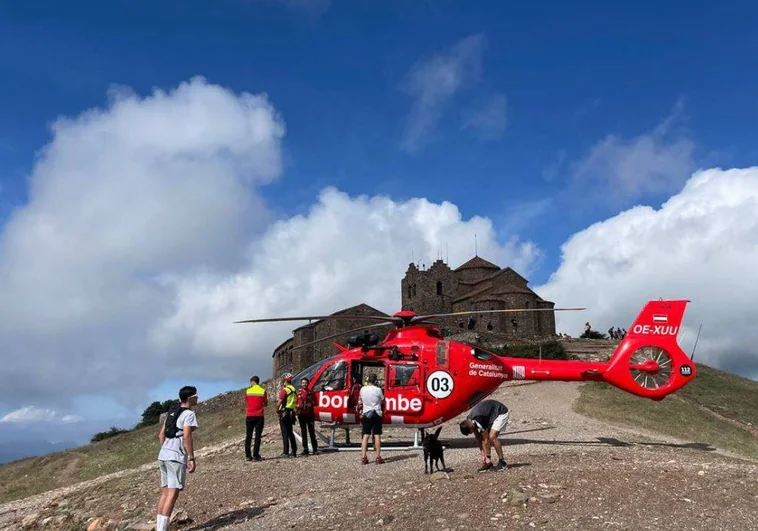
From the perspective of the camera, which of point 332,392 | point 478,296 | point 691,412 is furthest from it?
point 478,296

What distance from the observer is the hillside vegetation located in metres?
20.0

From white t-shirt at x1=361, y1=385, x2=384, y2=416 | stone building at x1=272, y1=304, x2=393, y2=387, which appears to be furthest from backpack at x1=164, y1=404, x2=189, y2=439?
stone building at x1=272, y1=304, x2=393, y2=387

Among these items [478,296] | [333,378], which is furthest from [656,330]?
[478,296]

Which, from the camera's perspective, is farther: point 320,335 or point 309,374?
point 320,335

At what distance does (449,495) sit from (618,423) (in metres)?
13.3

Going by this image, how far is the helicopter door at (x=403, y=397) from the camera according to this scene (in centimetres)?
1449

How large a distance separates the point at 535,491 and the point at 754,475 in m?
4.26

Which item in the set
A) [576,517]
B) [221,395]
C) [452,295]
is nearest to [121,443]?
[221,395]

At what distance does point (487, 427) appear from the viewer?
10.2m

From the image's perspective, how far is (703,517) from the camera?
725cm

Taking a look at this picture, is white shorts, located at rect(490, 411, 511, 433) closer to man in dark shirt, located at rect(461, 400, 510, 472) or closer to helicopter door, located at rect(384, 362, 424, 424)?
man in dark shirt, located at rect(461, 400, 510, 472)

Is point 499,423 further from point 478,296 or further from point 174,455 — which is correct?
point 478,296

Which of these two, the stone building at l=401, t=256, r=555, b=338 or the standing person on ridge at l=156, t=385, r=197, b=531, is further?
the stone building at l=401, t=256, r=555, b=338

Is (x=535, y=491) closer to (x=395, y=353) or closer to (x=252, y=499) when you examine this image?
(x=252, y=499)
